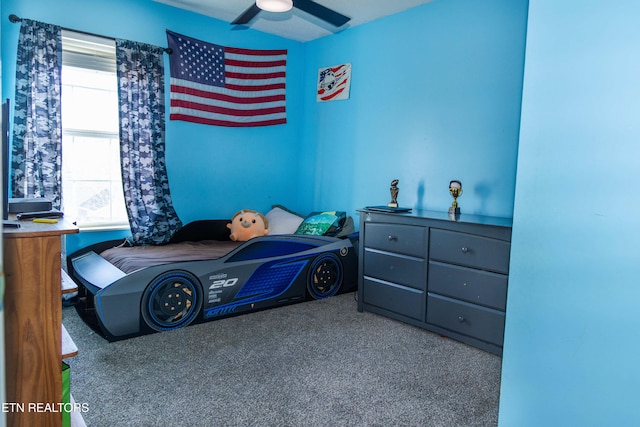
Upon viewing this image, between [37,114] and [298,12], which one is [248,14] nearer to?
[298,12]

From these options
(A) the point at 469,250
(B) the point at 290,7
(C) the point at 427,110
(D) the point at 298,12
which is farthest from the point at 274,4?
(A) the point at 469,250

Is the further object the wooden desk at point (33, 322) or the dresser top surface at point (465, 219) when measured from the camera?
the dresser top surface at point (465, 219)

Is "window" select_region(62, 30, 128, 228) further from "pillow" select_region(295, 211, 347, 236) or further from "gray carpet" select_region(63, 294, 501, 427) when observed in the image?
"pillow" select_region(295, 211, 347, 236)

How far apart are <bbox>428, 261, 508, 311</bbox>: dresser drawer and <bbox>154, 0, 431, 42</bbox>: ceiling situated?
2064 millimetres

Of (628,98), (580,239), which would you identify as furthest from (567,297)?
(628,98)

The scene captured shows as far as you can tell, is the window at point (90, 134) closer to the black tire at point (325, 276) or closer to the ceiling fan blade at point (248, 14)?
the ceiling fan blade at point (248, 14)

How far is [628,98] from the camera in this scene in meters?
0.89

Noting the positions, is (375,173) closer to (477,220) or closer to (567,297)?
(477,220)

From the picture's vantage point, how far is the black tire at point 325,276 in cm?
342

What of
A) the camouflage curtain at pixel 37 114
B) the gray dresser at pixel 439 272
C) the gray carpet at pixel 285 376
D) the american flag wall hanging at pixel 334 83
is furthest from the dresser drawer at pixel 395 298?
the camouflage curtain at pixel 37 114

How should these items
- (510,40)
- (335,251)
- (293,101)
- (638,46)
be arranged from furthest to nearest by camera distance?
(293,101) → (335,251) → (510,40) → (638,46)

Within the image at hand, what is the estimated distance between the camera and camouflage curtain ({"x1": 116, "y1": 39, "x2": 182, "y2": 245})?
11.3 ft

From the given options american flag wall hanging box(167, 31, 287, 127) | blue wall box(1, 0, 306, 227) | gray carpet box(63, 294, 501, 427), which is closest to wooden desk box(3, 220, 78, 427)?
gray carpet box(63, 294, 501, 427)

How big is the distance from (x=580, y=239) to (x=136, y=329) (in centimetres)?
246
